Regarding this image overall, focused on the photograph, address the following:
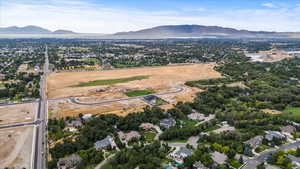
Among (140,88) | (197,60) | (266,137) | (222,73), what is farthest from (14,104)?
(197,60)

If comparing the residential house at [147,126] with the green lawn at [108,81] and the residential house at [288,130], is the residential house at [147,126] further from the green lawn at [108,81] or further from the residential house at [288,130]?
the green lawn at [108,81]

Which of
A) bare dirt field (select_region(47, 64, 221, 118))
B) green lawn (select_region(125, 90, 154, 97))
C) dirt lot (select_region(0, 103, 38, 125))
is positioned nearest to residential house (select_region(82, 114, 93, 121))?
bare dirt field (select_region(47, 64, 221, 118))

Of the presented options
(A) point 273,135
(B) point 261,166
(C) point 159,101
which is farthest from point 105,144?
(A) point 273,135

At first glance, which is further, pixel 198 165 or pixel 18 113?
pixel 18 113

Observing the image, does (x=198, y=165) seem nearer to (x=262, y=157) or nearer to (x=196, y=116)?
(x=262, y=157)

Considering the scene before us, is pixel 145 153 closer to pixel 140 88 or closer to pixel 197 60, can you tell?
pixel 140 88
